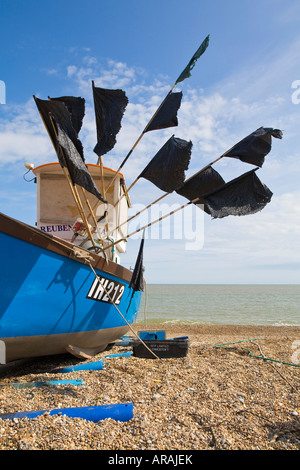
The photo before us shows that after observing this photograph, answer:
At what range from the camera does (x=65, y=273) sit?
4559 mm

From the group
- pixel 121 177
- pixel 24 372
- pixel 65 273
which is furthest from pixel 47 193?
pixel 24 372

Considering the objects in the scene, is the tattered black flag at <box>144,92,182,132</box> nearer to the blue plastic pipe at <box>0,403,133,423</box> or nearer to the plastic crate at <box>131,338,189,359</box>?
the plastic crate at <box>131,338,189,359</box>

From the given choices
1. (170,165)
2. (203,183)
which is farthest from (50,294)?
(203,183)

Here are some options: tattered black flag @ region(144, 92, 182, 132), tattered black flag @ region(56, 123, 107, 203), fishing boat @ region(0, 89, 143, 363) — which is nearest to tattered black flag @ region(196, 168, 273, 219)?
tattered black flag @ region(144, 92, 182, 132)

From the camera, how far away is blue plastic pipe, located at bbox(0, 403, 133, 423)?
2.88m

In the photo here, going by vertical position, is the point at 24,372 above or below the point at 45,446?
below

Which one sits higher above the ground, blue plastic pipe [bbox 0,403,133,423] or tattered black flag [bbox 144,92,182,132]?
tattered black flag [bbox 144,92,182,132]

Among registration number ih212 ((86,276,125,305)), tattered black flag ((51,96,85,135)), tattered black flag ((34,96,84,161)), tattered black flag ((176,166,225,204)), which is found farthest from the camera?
tattered black flag ((176,166,225,204))

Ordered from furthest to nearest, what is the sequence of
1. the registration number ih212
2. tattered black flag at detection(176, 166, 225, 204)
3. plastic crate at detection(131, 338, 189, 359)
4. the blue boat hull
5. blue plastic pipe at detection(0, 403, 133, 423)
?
plastic crate at detection(131, 338, 189, 359)
tattered black flag at detection(176, 166, 225, 204)
the registration number ih212
the blue boat hull
blue plastic pipe at detection(0, 403, 133, 423)

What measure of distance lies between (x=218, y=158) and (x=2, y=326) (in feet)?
13.2

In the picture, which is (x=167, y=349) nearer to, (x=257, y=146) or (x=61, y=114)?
(x=257, y=146)

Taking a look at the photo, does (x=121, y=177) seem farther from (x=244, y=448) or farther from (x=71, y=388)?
(x=244, y=448)

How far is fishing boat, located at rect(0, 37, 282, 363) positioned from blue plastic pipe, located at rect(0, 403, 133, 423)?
135 cm
